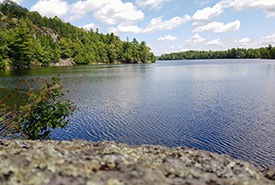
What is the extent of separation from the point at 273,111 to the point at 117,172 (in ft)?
79.0

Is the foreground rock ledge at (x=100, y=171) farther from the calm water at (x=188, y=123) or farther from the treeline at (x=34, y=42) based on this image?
the treeline at (x=34, y=42)

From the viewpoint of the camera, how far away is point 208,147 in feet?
46.5

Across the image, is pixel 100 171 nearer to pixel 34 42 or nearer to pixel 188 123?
pixel 188 123

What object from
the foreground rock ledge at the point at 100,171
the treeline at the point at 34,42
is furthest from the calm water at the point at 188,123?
the treeline at the point at 34,42

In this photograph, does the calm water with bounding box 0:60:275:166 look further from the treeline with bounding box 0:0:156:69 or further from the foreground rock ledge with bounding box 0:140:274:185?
the treeline with bounding box 0:0:156:69

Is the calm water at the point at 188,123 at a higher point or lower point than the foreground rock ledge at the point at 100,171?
lower

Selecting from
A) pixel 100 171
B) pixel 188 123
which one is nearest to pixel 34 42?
pixel 188 123

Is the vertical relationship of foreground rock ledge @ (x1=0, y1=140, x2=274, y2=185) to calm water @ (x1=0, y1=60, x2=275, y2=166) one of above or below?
above

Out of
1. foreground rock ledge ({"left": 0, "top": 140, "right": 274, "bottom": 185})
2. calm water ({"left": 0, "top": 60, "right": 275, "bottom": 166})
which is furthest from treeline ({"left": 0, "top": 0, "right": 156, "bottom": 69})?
foreground rock ledge ({"left": 0, "top": 140, "right": 274, "bottom": 185})

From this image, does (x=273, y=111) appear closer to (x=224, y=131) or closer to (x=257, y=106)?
(x=257, y=106)

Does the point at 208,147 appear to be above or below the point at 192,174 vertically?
below

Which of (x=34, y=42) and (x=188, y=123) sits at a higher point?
(x=34, y=42)

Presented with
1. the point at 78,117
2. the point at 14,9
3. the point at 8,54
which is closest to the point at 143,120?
the point at 78,117

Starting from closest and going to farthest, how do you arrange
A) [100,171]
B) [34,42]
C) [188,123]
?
[100,171], [188,123], [34,42]
